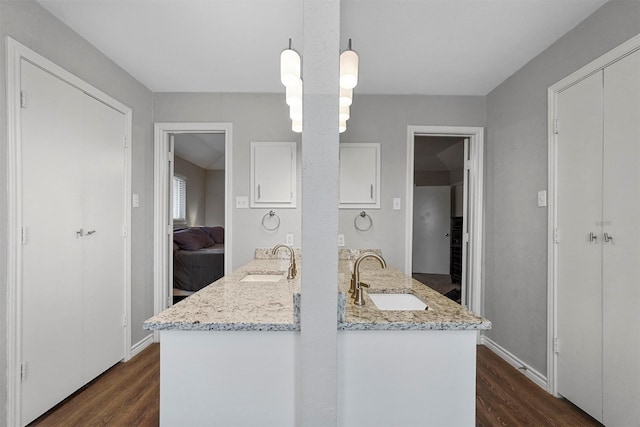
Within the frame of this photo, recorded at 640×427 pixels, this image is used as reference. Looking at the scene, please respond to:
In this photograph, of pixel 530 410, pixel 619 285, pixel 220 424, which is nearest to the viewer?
pixel 220 424

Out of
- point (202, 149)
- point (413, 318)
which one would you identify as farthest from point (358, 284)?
point (202, 149)

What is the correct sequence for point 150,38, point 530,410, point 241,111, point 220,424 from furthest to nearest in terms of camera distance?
point 241,111
point 150,38
point 530,410
point 220,424

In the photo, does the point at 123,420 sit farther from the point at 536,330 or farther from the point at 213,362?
the point at 536,330

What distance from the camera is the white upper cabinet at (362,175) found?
2.84 meters

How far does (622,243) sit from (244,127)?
272 cm

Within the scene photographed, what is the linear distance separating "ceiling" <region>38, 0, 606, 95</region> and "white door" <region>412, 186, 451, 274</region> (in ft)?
9.83

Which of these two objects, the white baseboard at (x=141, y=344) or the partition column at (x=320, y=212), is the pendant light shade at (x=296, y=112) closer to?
the partition column at (x=320, y=212)

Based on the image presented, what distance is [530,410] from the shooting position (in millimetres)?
1905

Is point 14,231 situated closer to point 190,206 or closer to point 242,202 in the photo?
point 242,202

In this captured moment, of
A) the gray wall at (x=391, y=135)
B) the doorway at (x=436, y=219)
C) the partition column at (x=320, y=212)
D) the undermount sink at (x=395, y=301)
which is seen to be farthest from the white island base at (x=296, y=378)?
the doorway at (x=436, y=219)

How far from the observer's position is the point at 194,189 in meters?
6.11

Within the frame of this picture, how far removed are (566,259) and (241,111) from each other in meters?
2.72

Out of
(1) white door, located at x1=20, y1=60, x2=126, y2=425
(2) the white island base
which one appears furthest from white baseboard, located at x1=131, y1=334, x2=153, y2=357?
(2) the white island base

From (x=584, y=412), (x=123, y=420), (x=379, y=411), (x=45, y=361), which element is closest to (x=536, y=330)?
(x=584, y=412)
